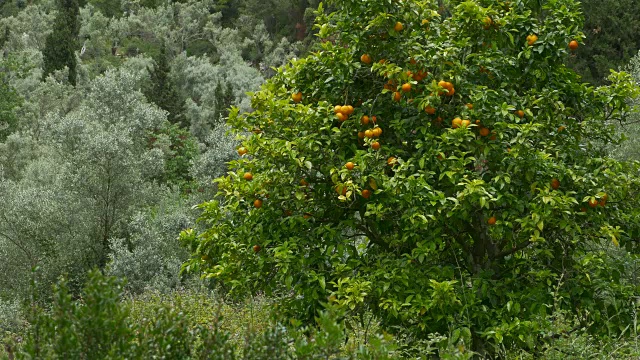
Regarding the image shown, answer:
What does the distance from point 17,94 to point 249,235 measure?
33.6 meters

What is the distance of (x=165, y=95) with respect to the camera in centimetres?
4066

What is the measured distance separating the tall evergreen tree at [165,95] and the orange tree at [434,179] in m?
34.0

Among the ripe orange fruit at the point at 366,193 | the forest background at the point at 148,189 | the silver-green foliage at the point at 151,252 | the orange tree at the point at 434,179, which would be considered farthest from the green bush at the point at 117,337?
the silver-green foliage at the point at 151,252

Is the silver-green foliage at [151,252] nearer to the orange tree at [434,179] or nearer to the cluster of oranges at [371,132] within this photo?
the orange tree at [434,179]

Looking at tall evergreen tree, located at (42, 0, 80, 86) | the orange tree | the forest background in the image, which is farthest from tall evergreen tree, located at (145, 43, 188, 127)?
the orange tree

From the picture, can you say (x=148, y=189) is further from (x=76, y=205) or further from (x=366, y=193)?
(x=366, y=193)

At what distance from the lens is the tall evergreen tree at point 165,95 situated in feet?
133

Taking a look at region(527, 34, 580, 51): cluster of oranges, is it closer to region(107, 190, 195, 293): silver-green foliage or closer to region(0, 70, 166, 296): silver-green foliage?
region(107, 190, 195, 293): silver-green foliage

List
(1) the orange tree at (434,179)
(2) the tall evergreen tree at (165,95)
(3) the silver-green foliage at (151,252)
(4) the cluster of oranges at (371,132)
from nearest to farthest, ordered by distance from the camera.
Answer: (1) the orange tree at (434,179) → (4) the cluster of oranges at (371,132) → (3) the silver-green foliage at (151,252) → (2) the tall evergreen tree at (165,95)

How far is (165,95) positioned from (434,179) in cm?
3583

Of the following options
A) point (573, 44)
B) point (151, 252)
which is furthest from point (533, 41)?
point (151, 252)

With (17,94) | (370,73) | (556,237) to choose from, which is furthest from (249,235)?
(17,94)

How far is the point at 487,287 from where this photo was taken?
616 centimetres

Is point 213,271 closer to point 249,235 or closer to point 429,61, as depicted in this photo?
point 249,235
